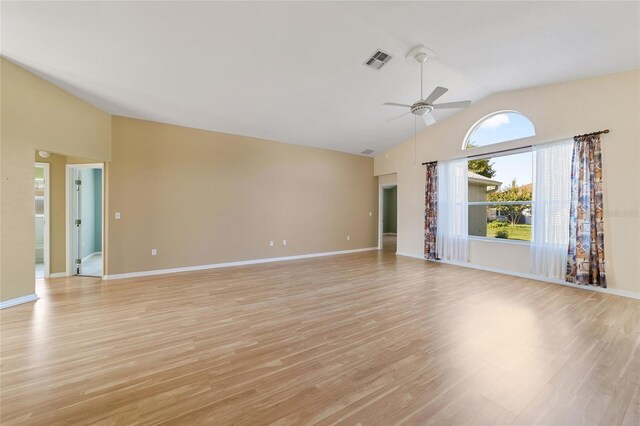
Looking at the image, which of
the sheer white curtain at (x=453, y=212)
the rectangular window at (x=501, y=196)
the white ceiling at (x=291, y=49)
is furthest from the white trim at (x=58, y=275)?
the rectangular window at (x=501, y=196)

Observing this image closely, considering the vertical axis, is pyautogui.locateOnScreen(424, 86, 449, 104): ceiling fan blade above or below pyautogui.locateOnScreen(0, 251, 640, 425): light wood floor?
above

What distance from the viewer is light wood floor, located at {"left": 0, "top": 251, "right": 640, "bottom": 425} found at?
1565 mm

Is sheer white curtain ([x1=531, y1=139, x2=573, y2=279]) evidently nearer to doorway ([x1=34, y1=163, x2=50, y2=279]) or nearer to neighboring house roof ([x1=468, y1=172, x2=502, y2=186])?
neighboring house roof ([x1=468, y1=172, x2=502, y2=186])

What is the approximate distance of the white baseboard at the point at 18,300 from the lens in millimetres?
3061

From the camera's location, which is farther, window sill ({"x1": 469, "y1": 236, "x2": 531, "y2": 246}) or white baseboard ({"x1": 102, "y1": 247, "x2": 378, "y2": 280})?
window sill ({"x1": 469, "y1": 236, "x2": 531, "y2": 246})

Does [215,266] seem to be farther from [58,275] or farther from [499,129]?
[499,129]

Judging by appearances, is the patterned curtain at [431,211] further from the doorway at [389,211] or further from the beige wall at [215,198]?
the doorway at [389,211]

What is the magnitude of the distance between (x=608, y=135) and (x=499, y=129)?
160 centimetres

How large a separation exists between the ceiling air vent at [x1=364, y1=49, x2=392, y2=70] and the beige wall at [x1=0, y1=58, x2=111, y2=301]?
4.54m

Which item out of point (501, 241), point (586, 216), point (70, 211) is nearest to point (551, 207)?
point (586, 216)

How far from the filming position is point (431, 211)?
6277mm

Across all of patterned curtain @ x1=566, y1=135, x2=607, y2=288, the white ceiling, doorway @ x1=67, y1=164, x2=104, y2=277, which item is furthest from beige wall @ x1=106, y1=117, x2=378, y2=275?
patterned curtain @ x1=566, y1=135, x2=607, y2=288

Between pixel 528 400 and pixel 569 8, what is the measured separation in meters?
3.75

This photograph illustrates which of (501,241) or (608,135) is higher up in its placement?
(608,135)
